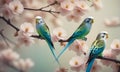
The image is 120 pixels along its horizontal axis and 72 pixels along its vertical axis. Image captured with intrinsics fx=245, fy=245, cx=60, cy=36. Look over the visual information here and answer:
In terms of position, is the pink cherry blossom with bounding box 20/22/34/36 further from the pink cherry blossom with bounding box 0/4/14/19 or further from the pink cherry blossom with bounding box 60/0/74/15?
the pink cherry blossom with bounding box 60/0/74/15

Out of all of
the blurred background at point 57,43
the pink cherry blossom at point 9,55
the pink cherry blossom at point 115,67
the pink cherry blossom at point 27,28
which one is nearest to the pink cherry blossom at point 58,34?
the blurred background at point 57,43

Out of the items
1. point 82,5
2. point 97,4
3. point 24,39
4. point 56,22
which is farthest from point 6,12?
point 97,4

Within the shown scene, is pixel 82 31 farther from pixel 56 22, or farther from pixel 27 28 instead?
pixel 27 28

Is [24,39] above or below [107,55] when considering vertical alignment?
above

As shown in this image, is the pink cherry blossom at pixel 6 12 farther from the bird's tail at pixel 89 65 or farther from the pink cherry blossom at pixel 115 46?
the pink cherry blossom at pixel 115 46

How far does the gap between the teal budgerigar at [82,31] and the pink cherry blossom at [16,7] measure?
329mm

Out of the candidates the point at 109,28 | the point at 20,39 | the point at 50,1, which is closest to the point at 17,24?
the point at 20,39

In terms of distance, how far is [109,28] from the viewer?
154 centimetres

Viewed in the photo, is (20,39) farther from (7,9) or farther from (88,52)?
(88,52)

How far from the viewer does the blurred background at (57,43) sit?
54.9 inches

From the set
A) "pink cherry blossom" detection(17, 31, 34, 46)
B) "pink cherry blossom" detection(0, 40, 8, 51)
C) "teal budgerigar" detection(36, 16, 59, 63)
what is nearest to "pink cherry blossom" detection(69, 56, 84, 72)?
"teal budgerigar" detection(36, 16, 59, 63)

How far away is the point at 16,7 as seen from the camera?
1.38m

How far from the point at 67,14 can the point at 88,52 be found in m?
0.26

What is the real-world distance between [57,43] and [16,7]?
12.2 inches
